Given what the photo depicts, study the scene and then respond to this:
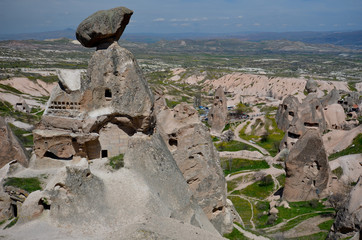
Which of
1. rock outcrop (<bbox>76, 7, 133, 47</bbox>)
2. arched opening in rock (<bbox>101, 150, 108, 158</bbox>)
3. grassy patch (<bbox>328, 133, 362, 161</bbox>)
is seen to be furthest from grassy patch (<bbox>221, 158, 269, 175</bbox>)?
rock outcrop (<bbox>76, 7, 133, 47</bbox>)

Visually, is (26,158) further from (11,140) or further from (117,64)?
(117,64)

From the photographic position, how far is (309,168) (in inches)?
837

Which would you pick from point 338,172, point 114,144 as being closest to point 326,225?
point 338,172

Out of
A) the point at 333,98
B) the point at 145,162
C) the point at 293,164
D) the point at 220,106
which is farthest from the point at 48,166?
the point at 333,98

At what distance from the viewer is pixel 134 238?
8.16 meters

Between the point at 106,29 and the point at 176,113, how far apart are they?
6972mm

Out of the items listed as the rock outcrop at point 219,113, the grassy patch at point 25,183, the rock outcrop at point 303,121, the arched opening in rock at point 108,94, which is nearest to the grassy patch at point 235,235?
the arched opening in rock at point 108,94

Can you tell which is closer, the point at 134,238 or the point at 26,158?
the point at 134,238

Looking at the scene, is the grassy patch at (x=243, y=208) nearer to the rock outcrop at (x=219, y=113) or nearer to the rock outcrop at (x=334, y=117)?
the rock outcrop at (x=334, y=117)

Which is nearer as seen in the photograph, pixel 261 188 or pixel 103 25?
pixel 103 25

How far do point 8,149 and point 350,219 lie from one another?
14.5 metres

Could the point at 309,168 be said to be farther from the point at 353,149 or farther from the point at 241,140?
the point at 241,140

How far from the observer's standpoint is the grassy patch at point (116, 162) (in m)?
11.1

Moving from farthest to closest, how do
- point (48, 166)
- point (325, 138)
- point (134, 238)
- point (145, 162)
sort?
point (325, 138) < point (48, 166) < point (145, 162) < point (134, 238)
